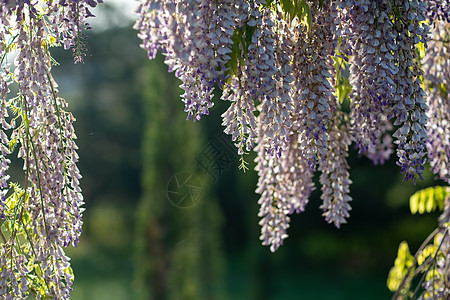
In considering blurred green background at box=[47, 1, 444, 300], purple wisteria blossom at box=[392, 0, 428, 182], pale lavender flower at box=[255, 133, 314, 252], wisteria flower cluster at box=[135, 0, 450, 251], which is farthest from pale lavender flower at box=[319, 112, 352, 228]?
blurred green background at box=[47, 1, 444, 300]

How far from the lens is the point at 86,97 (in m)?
26.0

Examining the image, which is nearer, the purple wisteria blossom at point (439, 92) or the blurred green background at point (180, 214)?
the purple wisteria blossom at point (439, 92)

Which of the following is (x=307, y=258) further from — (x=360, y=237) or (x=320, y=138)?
(x=320, y=138)

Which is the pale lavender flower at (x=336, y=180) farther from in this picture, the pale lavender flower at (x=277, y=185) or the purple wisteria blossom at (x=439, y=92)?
the purple wisteria blossom at (x=439, y=92)

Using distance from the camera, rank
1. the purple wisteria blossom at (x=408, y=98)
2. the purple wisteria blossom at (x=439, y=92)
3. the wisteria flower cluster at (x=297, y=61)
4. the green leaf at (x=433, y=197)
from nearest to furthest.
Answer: the wisteria flower cluster at (x=297, y=61) → the purple wisteria blossom at (x=408, y=98) → the purple wisteria blossom at (x=439, y=92) → the green leaf at (x=433, y=197)

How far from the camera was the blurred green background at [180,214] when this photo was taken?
10500 mm

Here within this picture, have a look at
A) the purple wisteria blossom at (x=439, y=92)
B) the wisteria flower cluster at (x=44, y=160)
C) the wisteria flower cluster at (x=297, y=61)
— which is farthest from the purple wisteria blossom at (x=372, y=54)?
the wisteria flower cluster at (x=44, y=160)

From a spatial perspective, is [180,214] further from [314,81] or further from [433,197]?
[314,81]

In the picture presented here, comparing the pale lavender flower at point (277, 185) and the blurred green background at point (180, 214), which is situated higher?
the blurred green background at point (180, 214)

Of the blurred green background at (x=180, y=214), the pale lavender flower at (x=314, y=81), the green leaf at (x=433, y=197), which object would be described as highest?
the blurred green background at (x=180, y=214)

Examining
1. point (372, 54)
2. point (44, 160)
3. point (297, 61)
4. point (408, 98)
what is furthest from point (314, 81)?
point (44, 160)

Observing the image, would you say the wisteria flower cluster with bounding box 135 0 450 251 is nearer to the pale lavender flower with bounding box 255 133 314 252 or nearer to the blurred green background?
the pale lavender flower with bounding box 255 133 314 252

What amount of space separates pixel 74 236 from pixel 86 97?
80.5 feet

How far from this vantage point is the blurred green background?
1050 centimetres
